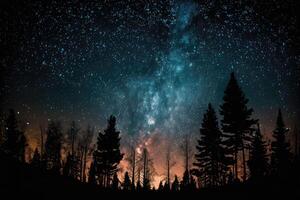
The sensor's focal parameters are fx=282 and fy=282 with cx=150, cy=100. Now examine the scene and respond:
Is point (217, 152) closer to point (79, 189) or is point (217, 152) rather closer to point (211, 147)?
point (211, 147)

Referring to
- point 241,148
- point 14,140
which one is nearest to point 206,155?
point 241,148

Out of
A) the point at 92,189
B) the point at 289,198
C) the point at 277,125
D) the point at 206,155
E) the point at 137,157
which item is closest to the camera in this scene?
the point at 289,198

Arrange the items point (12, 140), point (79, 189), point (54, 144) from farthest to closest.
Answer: point (54, 144)
point (12, 140)
point (79, 189)

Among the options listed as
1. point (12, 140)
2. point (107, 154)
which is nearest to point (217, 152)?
point (107, 154)

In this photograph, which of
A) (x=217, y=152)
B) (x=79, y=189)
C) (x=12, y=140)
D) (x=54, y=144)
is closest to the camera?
(x=79, y=189)

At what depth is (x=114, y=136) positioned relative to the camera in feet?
132

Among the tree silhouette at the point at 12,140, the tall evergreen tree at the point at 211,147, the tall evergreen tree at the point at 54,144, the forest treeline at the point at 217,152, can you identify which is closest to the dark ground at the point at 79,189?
the forest treeline at the point at 217,152

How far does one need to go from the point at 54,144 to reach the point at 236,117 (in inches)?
1685

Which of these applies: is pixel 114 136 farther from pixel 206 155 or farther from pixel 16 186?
pixel 16 186

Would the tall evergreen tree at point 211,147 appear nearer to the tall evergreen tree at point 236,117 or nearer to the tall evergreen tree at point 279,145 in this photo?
the tall evergreen tree at point 236,117

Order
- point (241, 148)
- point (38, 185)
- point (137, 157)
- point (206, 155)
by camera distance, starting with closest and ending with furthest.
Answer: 1. point (38, 185)
2. point (241, 148)
3. point (206, 155)
4. point (137, 157)

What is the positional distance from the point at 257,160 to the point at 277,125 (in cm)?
777

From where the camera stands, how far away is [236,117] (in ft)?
102

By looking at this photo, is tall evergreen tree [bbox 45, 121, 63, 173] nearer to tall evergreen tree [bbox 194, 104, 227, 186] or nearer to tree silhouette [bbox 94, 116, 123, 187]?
tree silhouette [bbox 94, 116, 123, 187]
